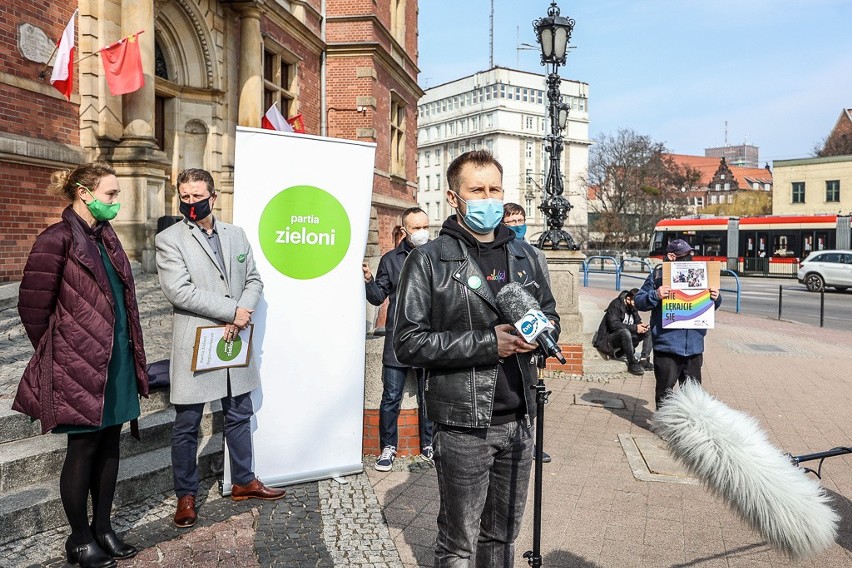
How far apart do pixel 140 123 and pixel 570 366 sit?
7.86m

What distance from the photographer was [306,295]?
187 inches

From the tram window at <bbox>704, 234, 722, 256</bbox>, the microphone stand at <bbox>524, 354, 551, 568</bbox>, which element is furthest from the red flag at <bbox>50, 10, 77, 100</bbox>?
the tram window at <bbox>704, 234, 722, 256</bbox>

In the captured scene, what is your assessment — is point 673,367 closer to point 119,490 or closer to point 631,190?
point 119,490

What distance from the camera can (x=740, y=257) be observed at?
3722 cm

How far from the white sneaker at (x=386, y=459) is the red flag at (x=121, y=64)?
7957 mm

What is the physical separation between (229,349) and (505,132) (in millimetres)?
89563

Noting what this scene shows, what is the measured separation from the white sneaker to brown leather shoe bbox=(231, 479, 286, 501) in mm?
907

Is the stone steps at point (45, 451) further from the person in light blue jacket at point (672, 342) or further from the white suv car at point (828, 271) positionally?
the white suv car at point (828, 271)

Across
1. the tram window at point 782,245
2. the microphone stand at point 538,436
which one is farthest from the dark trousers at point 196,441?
the tram window at point 782,245

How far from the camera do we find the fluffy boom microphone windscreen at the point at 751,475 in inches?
96.4

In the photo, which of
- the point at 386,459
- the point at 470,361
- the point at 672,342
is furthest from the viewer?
the point at 672,342

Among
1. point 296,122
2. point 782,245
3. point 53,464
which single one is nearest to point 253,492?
point 53,464

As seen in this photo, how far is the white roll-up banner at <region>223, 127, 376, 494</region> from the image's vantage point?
4566mm

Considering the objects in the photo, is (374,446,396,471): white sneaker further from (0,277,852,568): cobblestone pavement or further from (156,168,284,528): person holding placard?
(156,168,284,528): person holding placard
